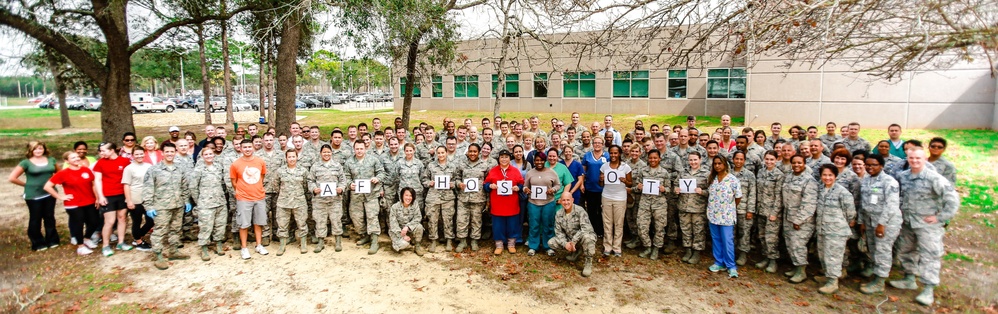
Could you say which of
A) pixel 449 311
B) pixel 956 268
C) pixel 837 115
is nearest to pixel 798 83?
pixel 837 115

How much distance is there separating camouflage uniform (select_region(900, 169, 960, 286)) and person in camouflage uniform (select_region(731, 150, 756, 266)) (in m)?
1.56

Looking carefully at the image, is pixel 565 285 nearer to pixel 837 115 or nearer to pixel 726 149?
pixel 726 149

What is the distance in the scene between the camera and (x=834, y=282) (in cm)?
606

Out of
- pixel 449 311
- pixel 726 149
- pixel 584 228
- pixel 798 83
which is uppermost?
pixel 798 83

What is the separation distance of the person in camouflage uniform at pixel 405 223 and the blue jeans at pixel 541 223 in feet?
5.17

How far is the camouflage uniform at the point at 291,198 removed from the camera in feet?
24.5

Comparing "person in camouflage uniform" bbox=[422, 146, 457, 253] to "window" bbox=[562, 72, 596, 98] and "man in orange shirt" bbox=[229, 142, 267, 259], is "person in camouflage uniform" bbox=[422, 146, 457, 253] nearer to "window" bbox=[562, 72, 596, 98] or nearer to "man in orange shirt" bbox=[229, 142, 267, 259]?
"man in orange shirt" bbox=[229, 142, 267, 259]

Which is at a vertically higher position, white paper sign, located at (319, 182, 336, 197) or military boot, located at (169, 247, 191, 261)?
white paper sign, located at (319, 182, 336, 197)

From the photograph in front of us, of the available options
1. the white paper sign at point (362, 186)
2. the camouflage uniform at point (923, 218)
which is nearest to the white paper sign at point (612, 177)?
the camouflage uniform at point (923, 218)

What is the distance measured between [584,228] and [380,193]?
3118mm

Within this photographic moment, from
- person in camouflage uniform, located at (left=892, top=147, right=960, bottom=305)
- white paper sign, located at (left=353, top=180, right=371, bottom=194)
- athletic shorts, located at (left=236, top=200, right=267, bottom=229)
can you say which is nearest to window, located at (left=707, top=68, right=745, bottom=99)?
person in camouflage uniform, located at (left=892, top=147, right=960, bottom=305)

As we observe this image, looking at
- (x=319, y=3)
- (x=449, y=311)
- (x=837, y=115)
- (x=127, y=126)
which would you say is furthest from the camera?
(x=837, y=115)

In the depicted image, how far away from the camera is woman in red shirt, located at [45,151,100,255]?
23.4ft

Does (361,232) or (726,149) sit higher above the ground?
(726,149)
